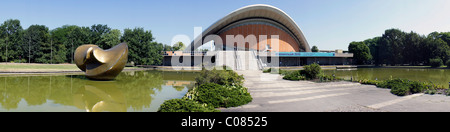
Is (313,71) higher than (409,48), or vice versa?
(409,48)

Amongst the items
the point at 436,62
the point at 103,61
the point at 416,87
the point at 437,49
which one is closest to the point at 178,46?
the point at 103,61

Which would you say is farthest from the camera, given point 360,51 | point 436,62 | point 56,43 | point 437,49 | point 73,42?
point 360,51

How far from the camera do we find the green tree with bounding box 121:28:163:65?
1271 inches

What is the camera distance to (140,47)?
33.2m

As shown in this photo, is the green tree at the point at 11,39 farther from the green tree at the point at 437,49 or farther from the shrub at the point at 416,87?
the green tree at the point at 437,49

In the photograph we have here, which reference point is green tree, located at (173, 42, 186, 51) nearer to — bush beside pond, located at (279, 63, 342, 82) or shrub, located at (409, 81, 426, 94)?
bush beside pond, located at (279, 63, 342, 82)

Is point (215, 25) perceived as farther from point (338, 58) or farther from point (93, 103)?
point (93, 103)

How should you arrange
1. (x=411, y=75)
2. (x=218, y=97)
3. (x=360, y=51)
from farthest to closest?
(x=360, y=51)
(x=411, y=75)
(x=218, y=97)

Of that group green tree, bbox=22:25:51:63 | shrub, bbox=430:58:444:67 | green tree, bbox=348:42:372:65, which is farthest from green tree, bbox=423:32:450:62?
green tree, bbox=22:25:51:63

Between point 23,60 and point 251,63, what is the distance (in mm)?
41510

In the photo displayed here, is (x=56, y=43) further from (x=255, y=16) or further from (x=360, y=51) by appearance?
(x=360, y=51)
